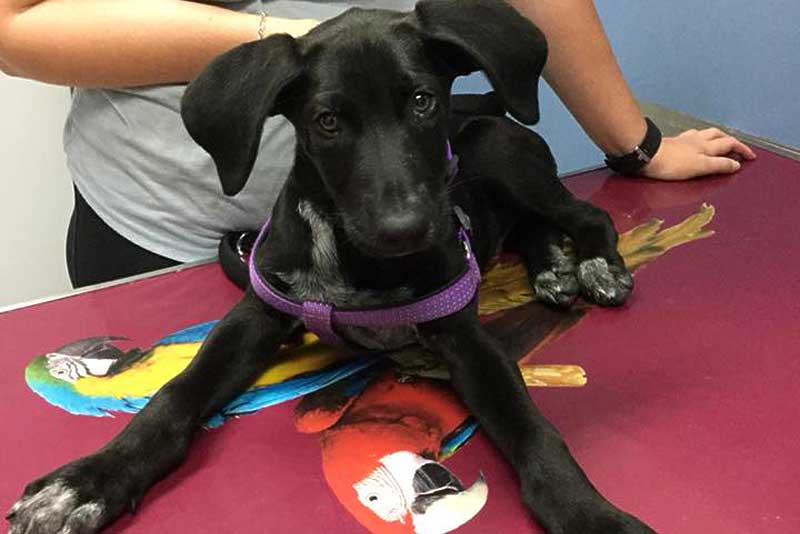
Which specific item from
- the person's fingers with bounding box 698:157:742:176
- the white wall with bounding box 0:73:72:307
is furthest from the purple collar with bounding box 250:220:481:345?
the white wall with bounding box 0:73:72:307

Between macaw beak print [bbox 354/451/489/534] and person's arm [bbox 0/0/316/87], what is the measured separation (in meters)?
0.64

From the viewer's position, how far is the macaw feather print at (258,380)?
1.11 m

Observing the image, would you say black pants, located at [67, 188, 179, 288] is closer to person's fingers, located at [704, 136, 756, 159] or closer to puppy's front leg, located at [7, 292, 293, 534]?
puppy's front leg, located at [7, 292, 293, 534]

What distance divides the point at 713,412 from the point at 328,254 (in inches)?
20.1

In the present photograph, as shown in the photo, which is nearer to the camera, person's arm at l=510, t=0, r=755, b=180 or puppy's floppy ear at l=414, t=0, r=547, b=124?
puppy's floppy ear at l=414, t=0, r=547, b=124

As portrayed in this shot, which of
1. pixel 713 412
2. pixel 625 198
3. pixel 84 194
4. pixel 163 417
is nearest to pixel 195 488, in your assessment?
pixel 163 417

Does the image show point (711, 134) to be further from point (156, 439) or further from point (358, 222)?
point (156, 439)

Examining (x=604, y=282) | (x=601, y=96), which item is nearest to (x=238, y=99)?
(x=604, y=282)

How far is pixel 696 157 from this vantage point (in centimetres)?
166

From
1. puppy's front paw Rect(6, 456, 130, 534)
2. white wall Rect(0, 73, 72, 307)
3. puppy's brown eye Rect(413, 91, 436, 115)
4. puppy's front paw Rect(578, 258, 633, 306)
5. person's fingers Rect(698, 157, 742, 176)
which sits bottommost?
white wall Rect(0, 73, 72, 307)

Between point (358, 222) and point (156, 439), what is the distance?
0.33m

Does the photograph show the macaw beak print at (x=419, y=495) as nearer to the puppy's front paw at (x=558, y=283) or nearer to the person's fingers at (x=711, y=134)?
the puppy's front paw at (x=558, y=283)

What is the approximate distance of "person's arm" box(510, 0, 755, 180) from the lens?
1.52m

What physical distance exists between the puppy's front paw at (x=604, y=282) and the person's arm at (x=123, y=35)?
55cm
